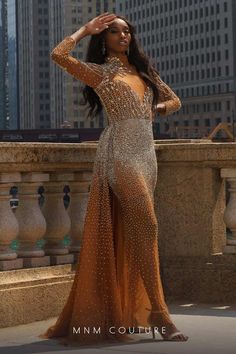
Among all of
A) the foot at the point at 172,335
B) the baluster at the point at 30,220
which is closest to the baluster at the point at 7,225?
the baluster at the point at 30,220

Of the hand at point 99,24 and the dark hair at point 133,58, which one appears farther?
the dark hair at point 133,58

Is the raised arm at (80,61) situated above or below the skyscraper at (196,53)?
below

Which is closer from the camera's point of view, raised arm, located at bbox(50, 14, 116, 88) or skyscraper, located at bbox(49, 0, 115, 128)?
raised arm, located at bbox(50, 14, 116, 88)

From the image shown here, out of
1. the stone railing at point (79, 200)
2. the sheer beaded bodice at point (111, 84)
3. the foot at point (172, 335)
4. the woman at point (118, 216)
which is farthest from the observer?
the stone railing at point (79, 200)

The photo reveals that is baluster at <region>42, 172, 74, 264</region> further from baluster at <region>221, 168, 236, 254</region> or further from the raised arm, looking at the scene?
the raised arm

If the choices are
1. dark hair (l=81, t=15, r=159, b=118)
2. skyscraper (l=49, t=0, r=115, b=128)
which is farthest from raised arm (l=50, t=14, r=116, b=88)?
skyscraper (l=49, t=0, r=115, b=128)

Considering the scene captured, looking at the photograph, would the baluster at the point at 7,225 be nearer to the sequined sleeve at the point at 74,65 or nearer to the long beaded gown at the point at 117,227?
the long beaded gown at the point at 117,227

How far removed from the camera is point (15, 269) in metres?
7.68

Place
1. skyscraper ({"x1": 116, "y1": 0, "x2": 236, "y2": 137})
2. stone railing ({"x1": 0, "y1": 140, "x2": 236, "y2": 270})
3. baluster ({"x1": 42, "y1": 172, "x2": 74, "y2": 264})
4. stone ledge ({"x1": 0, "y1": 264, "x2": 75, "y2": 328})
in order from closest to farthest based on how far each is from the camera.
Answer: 1. stone ledge ({"x1": 0, "y1": 264, "x2": 75, "y2": 328})
2. stone railing ({"x1": 0, "y1": 140, "x2": 236, "y2": 270})
3. baluster ({"x1": 42, "y1": 172, "x2": 74, "y2": 264})
4. skyscraper ({"x1": 116, "y1": 0, "x2": 236, "y2": 137})

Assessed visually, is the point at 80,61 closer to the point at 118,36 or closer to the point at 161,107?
the point at 118,36

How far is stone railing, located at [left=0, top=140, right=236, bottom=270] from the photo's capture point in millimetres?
7680

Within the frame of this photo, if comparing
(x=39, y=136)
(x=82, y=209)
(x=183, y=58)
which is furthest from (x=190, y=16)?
(x=82, y=209)

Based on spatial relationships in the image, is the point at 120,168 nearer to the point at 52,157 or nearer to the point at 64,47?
the point at 64,47

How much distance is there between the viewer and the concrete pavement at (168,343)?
615 cm
